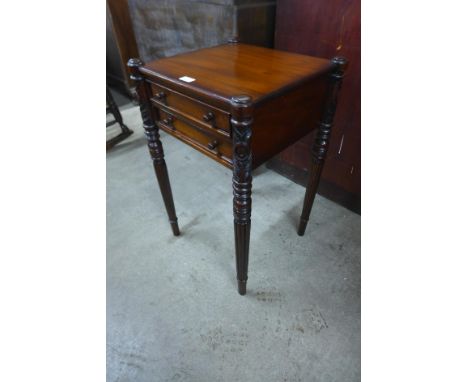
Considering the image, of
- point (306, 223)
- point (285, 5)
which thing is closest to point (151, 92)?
point (285, 5)

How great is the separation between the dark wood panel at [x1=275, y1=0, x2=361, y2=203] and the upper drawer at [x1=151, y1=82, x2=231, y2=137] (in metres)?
0.71

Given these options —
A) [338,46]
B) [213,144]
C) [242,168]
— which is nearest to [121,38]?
[338,46]

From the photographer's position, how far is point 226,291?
1176 mm

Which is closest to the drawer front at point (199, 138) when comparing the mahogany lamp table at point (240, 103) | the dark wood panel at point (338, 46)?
the mahogany lamp table at point (240, 103)

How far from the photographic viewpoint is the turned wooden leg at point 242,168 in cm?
65

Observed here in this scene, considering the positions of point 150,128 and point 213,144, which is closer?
point 213,144

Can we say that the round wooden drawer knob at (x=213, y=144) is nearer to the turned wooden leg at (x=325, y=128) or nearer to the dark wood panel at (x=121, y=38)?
the turned wooden leg at (x=325, y=128)

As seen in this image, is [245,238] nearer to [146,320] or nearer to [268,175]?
[146,320]

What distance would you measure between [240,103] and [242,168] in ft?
0.58

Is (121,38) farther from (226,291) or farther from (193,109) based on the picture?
(226,291)

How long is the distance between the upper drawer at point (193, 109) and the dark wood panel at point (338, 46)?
71 centimetres

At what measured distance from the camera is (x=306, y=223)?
1352mm

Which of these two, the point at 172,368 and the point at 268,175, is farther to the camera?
the point at 268,175

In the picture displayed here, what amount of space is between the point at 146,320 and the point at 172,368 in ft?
0.68
